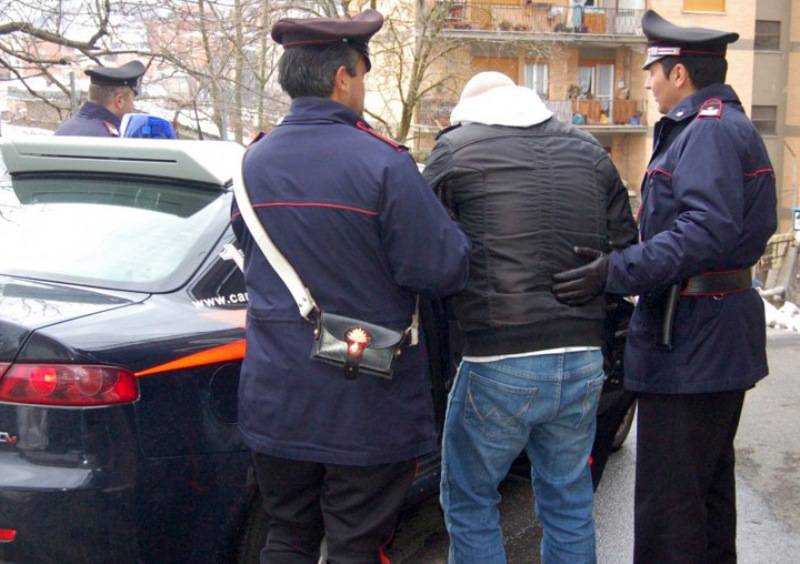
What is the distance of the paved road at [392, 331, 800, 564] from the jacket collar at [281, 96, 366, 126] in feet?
6.94

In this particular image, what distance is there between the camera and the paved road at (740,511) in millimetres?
3854

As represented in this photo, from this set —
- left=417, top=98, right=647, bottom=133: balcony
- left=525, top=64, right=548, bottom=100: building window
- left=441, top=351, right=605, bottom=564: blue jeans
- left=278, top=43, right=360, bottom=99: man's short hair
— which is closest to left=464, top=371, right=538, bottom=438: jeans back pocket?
left=441, top=351, right=605, bottom=564: blue jeans

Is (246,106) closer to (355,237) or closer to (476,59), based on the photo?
(355,237)

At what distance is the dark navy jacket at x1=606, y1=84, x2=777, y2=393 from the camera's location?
2525 millimetres

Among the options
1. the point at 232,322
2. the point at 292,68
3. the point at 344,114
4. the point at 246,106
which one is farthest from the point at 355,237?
the point at 246,106

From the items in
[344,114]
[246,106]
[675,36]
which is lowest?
[246,106]

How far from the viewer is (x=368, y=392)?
230 cm

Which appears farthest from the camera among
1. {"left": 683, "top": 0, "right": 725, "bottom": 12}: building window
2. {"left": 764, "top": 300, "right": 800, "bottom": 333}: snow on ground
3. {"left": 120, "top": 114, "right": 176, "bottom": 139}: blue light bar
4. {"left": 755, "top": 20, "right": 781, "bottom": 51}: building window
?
{"left": 755, "top": 20, "right": 781, "bottom": 51}: building window

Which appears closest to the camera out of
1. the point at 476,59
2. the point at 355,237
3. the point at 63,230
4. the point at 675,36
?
the point at 355,237

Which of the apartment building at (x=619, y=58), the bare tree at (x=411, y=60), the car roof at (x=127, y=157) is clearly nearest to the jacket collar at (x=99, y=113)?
the car roof at (x=127, y=157)

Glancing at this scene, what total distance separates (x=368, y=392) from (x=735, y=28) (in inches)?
1406

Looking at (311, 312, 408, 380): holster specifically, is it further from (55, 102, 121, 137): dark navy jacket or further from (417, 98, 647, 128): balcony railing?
(417, 98, 647, 128): balcony railing

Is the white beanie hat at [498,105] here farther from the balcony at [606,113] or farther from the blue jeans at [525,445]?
the balcony at [606,113]

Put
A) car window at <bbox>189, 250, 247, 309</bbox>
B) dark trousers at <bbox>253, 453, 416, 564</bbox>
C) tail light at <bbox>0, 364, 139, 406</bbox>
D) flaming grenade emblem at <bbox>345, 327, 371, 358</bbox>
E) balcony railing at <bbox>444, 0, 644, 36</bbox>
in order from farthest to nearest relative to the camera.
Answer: balcony railing at <bbox>444, 0, 644, 36</bbox>
car window at <bbox>189, 250, 247, 309</bbox>
tail light at <bbox>0, 364, 139, 406</bbox>
dark trousers at <bbox>253, 453, 416, 564</bbox>
flaming grenade emblem at <bbox>345, 327, 371, 358</bbox>
